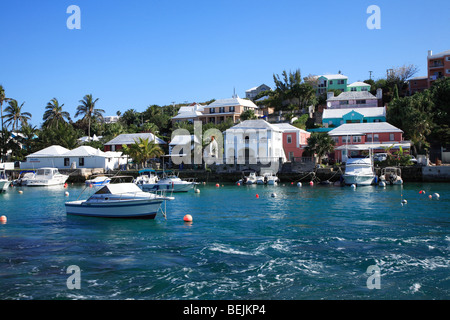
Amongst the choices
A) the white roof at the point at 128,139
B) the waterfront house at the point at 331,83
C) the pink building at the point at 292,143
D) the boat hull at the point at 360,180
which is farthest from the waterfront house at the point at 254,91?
→ the boat hull at the point at 360,180

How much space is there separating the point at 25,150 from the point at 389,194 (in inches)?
2862

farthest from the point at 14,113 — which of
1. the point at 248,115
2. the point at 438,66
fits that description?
the point at 438,66

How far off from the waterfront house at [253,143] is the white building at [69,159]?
2440 centimetres

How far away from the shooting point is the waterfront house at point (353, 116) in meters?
80.2

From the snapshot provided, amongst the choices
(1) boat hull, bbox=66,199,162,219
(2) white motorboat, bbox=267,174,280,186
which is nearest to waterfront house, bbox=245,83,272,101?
(2) white motorboat, bbox=267,174,280,186

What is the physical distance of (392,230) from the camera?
72.8 feet

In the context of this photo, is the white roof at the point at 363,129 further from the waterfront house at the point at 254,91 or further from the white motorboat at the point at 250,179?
the waterfront house at the point at 254,91

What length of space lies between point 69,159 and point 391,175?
5657 centimetres

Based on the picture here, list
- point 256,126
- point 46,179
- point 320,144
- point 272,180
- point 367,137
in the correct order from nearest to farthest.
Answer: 1. point 272,180
2. point 320,144
3. point 46,179
4. point 256,126
5. point 367,137

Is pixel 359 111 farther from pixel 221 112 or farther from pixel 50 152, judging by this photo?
pixel 50 152

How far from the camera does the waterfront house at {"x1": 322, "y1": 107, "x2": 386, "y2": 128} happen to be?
80.2 meters

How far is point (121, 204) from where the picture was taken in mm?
26469
